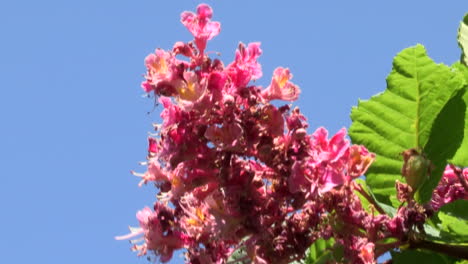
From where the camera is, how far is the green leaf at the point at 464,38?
3.78 meters

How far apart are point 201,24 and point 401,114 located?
767mm

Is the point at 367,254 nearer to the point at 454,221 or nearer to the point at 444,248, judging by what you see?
the point at 444,248

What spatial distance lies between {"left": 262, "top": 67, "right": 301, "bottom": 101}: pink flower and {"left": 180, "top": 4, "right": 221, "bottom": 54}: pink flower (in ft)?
0.81

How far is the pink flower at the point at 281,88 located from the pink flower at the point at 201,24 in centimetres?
25

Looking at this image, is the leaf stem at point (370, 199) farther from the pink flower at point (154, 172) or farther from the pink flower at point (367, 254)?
the pink flower at point (154, 172)

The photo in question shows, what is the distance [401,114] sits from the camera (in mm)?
3377

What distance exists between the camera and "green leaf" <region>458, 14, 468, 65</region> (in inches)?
149

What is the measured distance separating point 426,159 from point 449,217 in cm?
39

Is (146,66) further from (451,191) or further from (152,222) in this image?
(451,191)

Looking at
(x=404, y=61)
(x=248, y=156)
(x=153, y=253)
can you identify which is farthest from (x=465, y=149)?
(x=153, y=253)

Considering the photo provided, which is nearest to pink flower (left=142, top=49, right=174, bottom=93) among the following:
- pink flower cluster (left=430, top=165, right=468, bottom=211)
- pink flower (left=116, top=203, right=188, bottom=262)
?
pink flower (left=116, top=203, right=188, bottom=262)

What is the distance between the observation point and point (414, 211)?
9.39 feet

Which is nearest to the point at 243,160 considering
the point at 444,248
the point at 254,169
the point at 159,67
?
the point at 254,169

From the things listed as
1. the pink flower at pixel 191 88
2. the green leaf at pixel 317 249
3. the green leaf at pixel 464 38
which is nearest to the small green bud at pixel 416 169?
the green leaf at pixel 317 249
